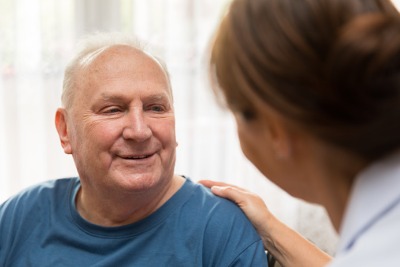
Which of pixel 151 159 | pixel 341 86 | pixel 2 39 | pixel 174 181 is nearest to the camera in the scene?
pixel 341 86

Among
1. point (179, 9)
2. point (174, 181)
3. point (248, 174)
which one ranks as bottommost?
point (248, 174)

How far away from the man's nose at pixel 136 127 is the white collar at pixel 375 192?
2.71 feet

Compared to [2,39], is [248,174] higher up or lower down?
lower down

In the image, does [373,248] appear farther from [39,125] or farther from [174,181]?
[39,125]

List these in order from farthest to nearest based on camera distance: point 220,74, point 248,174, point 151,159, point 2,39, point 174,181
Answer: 1. point 248,174
2. point 2,39
3. point 174,181
4. point 151,159
5. point 220,74

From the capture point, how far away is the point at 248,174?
117 inches

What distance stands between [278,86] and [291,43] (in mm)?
59

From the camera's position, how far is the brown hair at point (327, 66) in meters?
0.79

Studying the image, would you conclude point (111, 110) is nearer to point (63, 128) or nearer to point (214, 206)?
point (63, 128)

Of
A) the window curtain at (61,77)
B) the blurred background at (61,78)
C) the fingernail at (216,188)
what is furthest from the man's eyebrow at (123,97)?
the window curtain at (61,77)

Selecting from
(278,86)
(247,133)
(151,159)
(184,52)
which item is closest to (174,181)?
(151,159)

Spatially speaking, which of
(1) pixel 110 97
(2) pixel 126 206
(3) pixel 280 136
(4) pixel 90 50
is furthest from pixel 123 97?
(3) pixel 280 136

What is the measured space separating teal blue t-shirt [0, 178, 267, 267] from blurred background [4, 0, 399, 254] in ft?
3.24

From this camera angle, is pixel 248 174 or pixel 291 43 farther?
pixel 248 174
